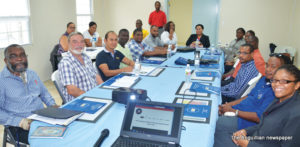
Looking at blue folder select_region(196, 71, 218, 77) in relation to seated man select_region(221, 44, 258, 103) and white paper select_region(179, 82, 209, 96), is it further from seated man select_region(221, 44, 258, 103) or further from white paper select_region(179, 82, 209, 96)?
white paper select_region(179, 82, 209, 96)

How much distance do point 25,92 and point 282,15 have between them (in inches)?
281

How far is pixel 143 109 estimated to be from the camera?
1.45 metres

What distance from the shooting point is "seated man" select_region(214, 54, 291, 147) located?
2.03 metres

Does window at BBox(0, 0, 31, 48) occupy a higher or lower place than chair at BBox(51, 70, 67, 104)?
higher

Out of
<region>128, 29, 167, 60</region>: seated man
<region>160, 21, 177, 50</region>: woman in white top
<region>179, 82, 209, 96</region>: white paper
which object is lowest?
<region>179, 82, 209, 96</region>: white paper

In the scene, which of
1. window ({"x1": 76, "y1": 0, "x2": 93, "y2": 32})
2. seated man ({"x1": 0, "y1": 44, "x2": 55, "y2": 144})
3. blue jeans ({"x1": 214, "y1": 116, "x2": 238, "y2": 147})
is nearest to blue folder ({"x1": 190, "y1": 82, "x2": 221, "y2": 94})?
blue jeans ({"x1": 214, "y1": 116, "x2": 238, "y2": 147})

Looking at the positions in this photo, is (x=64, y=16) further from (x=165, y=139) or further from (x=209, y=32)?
(x=165, y=139)

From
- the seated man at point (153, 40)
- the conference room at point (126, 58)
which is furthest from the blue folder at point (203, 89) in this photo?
the seated man at point (153, 40)

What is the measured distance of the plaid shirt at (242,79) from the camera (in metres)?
2.80

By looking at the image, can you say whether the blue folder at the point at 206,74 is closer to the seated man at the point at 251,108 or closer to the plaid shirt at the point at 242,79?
the plaid shirt at the point at 242,79

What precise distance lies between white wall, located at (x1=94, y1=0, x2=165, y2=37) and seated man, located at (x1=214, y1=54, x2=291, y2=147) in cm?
594

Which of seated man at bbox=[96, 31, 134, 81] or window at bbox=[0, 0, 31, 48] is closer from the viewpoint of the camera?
seated man at bbox=[96, 31, 134, 81]

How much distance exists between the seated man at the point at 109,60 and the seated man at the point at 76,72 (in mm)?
234

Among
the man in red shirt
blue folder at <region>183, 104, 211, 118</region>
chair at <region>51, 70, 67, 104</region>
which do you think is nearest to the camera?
blue folder at <region>183, 104, 211, 118</region>
